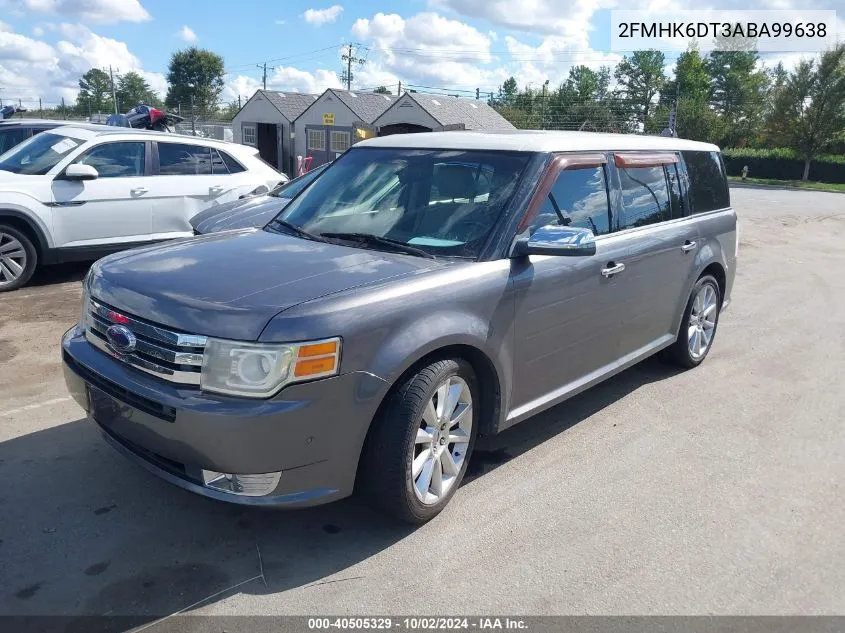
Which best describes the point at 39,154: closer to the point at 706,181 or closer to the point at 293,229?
the point at 293,229

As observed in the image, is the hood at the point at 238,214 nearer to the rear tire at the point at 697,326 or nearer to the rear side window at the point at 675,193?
the rear side window at the point at 675,193

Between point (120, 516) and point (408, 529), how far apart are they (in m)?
1.40

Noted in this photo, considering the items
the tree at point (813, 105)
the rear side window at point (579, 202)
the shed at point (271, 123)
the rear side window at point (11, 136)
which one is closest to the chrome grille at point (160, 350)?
the rear side window at point (579, 202)

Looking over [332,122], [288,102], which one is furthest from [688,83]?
[332,122]

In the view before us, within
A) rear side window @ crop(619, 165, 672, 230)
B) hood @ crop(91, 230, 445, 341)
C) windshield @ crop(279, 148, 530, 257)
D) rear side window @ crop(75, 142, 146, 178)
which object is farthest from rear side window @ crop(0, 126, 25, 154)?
rear side window @ crop(619, 165, 672, 230)

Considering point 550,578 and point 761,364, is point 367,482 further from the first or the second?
point 761,364

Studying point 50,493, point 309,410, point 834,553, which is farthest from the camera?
point 50,493

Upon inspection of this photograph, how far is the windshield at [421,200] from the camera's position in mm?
3859

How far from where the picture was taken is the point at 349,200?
4395mm

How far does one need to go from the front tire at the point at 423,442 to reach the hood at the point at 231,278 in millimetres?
540

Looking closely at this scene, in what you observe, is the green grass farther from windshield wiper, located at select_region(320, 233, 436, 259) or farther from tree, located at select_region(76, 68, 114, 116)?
tree, located at select_region(76, 68, 114, 116)

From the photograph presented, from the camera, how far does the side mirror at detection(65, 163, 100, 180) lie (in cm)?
802

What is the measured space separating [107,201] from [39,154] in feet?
3.30

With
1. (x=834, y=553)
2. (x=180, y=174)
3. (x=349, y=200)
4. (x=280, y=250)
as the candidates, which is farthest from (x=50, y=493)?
(x=180, y=174)
